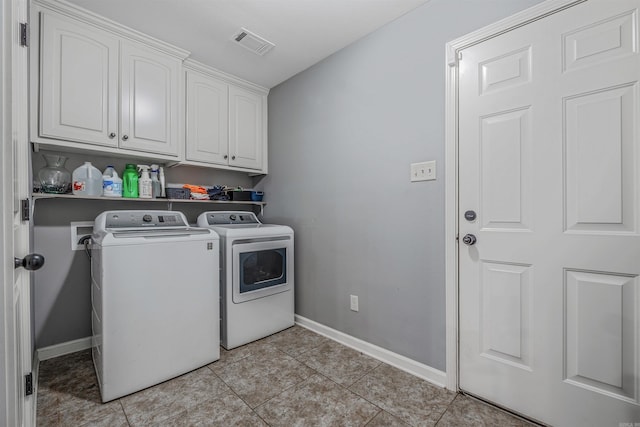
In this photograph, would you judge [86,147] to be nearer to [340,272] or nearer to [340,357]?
[340,272]

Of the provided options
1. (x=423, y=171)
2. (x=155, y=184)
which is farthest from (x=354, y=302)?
(x=155, y=184)

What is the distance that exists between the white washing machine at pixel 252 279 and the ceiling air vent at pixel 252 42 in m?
1.43

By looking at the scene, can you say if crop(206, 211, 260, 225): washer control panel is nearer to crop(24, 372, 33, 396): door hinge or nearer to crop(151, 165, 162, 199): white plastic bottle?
crop(151, 165, 162, 199): white plastic bottle

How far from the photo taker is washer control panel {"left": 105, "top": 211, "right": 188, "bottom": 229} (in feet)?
6.17

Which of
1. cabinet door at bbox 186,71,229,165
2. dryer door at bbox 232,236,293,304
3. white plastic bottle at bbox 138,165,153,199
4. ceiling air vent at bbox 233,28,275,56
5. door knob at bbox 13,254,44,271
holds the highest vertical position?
ceiling air vent at bbox 233,28,275,56

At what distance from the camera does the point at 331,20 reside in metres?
1.88

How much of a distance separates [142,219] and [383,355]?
204cm

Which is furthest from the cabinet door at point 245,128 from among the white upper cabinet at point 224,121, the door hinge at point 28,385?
the door hinge at point 28,385

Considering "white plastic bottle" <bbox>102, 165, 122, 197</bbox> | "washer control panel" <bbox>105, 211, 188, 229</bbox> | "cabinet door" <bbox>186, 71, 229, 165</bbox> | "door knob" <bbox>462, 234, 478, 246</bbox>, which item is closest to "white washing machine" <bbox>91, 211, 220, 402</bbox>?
"washer control panel" <bbox>105, 211, 188, 229</bbox>

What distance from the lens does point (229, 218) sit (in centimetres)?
252

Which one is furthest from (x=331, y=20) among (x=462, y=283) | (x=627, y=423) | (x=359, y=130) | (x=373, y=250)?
(x=627, y=423)

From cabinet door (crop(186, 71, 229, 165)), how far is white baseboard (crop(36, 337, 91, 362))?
1.65m

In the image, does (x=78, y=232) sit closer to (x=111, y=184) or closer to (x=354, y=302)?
(x=111, y=184)

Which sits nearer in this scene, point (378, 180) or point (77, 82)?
point (77, 82)
